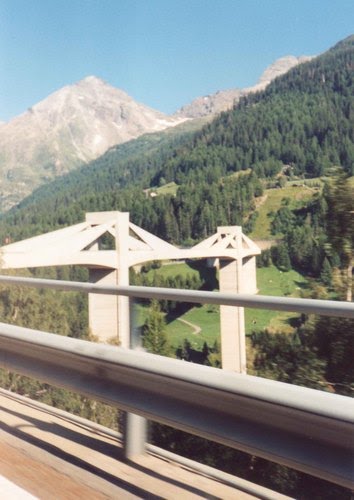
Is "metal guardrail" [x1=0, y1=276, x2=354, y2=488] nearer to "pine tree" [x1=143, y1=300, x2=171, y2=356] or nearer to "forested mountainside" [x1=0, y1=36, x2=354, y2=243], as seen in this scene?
"pine tree" [x1=143, y1=300, x2=171, y2=356]

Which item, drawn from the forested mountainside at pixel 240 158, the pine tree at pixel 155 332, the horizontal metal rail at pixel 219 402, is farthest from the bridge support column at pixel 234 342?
the forested mountainside at pixel 240 158

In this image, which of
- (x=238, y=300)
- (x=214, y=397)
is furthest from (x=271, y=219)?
(x=214, y=397)

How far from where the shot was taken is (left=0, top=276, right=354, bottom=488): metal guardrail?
6.21ft

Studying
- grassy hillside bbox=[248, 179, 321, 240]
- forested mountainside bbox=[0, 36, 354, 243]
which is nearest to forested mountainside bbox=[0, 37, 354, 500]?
forested mountainside bbox=[0, 36, 354, 243]

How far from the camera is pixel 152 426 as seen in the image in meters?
2.91

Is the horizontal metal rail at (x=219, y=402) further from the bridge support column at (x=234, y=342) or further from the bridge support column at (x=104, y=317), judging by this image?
the bridge support column at (x=234, y=342)

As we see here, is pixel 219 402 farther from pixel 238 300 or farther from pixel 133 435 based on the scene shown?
pixel 238 300

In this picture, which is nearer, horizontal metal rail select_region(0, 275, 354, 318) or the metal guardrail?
the metal guardrail

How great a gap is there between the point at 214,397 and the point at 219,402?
28mm

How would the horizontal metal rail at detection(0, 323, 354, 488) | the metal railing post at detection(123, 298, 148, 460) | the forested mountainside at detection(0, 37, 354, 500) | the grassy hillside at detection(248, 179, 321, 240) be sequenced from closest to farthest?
the horizontal metal rail at detection(0, 323, 354, 488) < the metal railing post at detection(123, 298, 148, 460) < the forested mountainside at detection(0, 37, 354, 500) < the grassy hillside at detection(248, 179, 321, 240)

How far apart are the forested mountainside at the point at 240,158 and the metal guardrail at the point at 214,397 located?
182ft

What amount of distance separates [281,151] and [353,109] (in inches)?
621

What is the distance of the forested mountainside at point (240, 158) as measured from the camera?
70.1 metres

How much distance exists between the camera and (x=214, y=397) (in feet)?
7.41
